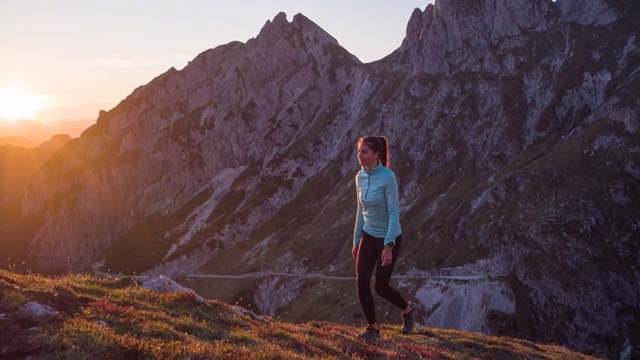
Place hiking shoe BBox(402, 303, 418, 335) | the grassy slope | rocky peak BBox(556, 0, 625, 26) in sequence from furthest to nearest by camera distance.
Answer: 1. rocky peak BBox(556, 0, 625, 26)
2. hiking shoe BBox(402, 303, 418, 335)
3. the grassy slope

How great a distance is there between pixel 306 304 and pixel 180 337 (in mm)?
116200

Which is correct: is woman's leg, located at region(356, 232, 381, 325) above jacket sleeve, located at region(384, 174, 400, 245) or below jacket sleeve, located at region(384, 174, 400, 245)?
below

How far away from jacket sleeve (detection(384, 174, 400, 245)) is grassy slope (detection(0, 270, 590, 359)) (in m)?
3.30

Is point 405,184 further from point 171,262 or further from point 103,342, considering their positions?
point 103,342

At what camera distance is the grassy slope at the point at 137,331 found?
28.9 ft

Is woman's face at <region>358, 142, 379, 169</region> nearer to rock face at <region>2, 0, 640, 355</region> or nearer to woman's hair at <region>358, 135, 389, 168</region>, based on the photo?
woman's hair at <region>358, 135, 389, 168</region>

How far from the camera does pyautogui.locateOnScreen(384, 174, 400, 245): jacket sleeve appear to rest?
13.2 m

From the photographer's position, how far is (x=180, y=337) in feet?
35.0

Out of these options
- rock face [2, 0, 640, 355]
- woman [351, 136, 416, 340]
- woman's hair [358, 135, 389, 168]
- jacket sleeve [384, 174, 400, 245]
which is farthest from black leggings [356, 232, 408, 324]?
rock face [2, 0, 640, 355]

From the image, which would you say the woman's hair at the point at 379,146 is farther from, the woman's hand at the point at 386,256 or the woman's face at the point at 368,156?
the woman's hand at the point at 386,256

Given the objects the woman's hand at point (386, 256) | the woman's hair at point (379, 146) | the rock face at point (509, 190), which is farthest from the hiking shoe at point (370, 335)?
the rock face at point (509, 190)

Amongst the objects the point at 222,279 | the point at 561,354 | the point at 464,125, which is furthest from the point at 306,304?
the point at 561,354

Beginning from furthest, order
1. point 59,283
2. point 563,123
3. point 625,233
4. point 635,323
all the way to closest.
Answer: point 563,123 < point 625,233 < point 635,323 < point 59,283

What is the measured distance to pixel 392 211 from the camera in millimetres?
13383
